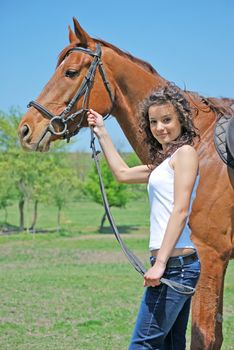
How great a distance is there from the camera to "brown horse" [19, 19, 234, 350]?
12.4ft

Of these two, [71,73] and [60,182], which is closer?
[71,73]

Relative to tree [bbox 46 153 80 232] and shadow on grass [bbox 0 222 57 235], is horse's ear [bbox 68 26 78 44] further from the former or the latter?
shadow on grass [bbox 0 222 57 235]

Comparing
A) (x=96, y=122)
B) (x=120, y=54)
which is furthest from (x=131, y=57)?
(x=96, y=122)

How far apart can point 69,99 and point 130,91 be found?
50cm

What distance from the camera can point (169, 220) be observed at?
2.78 metres

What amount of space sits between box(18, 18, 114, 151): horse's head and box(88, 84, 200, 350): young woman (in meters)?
0.98

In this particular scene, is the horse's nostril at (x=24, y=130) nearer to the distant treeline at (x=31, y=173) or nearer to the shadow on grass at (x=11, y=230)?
the distant treeline at (x=31, y=173)

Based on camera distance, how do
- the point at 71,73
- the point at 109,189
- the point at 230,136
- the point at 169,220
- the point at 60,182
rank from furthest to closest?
1. the point at 109,189
2. the point at 60,182
3. the point at 71,73
4. the point at 230,136
5. the point at 169,220

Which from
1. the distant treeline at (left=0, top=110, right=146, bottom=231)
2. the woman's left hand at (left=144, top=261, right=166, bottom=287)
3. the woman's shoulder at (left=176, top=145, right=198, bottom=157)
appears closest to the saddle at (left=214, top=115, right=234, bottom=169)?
the woman's shoulder at (left=176, top=145, right=198, bottom=157)

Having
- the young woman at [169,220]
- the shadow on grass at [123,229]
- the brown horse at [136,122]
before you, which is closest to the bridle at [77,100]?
the brown horse at [136,122]

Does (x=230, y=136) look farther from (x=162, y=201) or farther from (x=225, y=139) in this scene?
(x=162, y=201)

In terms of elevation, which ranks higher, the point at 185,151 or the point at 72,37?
the point at 72,37

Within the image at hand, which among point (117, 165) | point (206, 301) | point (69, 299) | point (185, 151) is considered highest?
point (185, 151)

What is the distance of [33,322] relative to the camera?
24.6 feet
